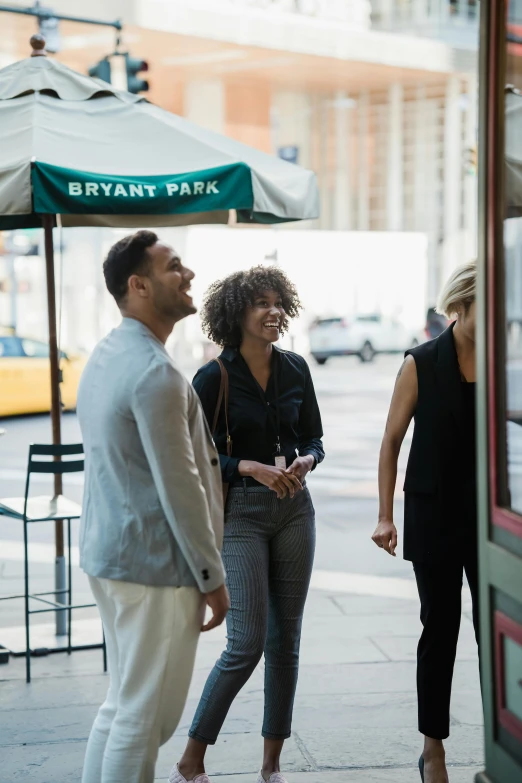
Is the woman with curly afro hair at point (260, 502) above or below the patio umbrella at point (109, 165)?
below

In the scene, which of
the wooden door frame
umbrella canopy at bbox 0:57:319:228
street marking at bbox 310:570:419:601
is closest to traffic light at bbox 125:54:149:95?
umbrella canopy at bbox 0:57:319:228

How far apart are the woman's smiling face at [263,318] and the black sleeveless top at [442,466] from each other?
0.55 m

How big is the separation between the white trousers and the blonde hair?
1.48 metres

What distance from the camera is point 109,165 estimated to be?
17.1 feet

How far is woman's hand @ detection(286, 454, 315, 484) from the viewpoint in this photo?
12.9ft

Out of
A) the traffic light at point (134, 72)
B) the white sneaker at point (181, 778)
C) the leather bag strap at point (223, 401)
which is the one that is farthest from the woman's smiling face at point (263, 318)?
the traffic light at point (134, 72)

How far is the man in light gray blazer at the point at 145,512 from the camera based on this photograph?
2.93 m

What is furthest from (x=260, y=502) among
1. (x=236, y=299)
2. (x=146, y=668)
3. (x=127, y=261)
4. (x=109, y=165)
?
(x=109, y=165)

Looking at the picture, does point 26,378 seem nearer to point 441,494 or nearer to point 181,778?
point 181,778

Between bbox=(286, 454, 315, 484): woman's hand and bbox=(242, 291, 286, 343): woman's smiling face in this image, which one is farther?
bbox=(242, 291, 286, 343): woman's smiling face

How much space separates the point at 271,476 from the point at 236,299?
0.70 metres

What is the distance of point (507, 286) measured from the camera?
2.80 m

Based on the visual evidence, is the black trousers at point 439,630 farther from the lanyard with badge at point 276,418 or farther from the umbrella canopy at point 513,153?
the umbrella canopy at point 513,153

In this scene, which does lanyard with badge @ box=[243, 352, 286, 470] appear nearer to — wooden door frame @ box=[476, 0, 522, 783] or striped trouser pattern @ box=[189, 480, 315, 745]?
striped trouser pattern @ box=[189, 480, 315, 745]
